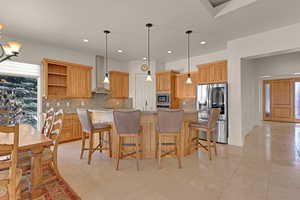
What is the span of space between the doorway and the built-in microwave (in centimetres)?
591

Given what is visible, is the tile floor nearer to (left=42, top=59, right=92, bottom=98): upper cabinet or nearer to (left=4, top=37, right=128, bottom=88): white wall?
(left=42, top=59, right=92, bottom=98): upper cabinet

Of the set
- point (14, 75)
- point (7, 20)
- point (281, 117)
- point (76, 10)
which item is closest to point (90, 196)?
point (76, 10)

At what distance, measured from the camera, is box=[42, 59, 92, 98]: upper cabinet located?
15.6ft

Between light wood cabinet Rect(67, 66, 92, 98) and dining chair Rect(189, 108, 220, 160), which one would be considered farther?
light wood cabinet Rect(67, 66, 92, 98)

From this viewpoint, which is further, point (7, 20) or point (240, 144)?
point (240, 144)

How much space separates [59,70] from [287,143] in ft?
23.7

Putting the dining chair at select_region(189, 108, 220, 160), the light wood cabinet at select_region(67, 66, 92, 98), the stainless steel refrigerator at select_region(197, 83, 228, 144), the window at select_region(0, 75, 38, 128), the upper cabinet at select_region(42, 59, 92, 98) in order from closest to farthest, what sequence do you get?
the dining chair at select_region(189, 108, 220, 160) → the window at select_region(0, 75, 38, 128) → the stainless steel refrigerator at select_region(197, 83, 228, 144) → the upper cabinet at select_region(42, 59, 92, 98) → the light wood cabinet at select_region(67, 66, 92, 98)

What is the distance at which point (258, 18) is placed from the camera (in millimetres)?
3156

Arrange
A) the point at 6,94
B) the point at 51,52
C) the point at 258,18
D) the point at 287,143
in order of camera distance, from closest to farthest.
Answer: the point at 258,18 < the point at 6,94 < the point at 287,143 < the point at 51,52

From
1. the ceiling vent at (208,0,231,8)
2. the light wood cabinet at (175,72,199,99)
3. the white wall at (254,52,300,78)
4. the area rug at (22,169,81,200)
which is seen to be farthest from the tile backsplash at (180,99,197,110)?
the area rug at (22,169,81,200)

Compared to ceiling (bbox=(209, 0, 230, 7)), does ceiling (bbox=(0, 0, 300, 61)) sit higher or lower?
lower

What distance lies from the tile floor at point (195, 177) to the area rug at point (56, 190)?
0.09m

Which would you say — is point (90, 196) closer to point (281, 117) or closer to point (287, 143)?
point (287, 143)

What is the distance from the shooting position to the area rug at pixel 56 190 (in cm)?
197
